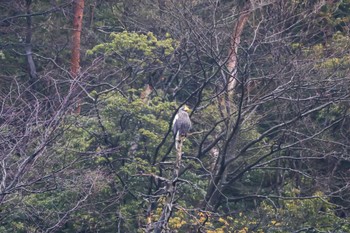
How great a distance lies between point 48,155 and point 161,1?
26.6 feet

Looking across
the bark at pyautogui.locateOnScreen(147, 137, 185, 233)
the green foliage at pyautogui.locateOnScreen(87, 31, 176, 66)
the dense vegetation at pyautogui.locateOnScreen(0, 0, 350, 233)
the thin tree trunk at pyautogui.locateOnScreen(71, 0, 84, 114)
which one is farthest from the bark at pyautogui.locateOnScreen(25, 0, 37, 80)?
the bark at pyautogui.locateOnScreen(147, 137, 185, 233)

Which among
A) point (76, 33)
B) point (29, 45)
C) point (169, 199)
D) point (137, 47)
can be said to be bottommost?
point (29, 45)

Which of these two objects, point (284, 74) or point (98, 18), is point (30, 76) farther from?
point (284, 74)

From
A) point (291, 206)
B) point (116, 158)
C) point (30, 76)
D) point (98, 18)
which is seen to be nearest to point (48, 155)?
point (116, 158)

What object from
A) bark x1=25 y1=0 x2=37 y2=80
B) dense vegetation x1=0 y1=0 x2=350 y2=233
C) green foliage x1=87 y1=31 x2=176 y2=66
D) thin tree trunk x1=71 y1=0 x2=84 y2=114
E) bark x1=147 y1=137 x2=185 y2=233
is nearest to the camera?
bark x1=147 y1=137 x2=185 y2=233

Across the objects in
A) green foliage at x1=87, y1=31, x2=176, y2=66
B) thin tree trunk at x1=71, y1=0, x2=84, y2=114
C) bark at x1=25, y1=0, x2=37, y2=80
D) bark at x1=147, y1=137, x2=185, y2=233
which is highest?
bark at x1=147, y1=137, x2=185, y2=233

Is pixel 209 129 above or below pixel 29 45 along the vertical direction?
above

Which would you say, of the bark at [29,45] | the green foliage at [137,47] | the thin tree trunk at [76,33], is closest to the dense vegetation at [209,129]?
the green foliage at [137,47]

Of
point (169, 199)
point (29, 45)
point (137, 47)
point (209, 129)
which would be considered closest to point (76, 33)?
point (29, 45)

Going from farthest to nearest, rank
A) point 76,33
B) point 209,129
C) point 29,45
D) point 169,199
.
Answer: point 29,45 < point 76,33 < point 209,129 < point 169,199

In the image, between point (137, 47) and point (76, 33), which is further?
point (76, 33)

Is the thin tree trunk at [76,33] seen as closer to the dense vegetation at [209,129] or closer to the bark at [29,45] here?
the dense vegetation at [209,129]

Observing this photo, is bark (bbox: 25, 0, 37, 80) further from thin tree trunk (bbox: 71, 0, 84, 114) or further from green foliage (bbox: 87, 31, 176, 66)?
green foliage (bbox: 87, 31, 176, 66)

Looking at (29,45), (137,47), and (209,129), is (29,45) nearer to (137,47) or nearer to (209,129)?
(137,47)
